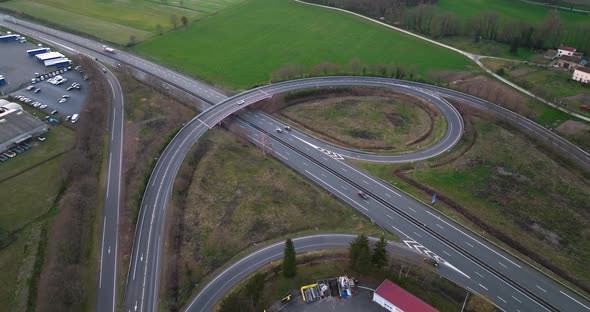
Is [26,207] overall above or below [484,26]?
below

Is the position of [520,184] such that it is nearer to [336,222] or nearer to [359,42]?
[336,222]

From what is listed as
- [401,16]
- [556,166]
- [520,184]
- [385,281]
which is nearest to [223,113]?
[385,281]

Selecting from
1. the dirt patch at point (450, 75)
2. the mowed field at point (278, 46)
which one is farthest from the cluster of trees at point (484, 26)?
the dirt patch at point (450, 75)

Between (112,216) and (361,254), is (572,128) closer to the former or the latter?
(361,254)

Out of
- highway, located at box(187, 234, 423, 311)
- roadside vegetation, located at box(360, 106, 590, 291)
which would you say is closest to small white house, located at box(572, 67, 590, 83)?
roadside vegetation, located at box(360, 106, 590, 291)

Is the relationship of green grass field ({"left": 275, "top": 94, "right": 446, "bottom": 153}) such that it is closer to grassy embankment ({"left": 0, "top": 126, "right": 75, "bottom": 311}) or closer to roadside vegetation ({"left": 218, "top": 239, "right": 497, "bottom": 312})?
roadside vegetation ({"left": 218, "top": 239, "right": 497, "bottom": 312})

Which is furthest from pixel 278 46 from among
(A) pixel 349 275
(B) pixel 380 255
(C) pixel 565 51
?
(B) pixel 380 255

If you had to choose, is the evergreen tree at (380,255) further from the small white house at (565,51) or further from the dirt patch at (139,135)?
the small white house at (565,51)
